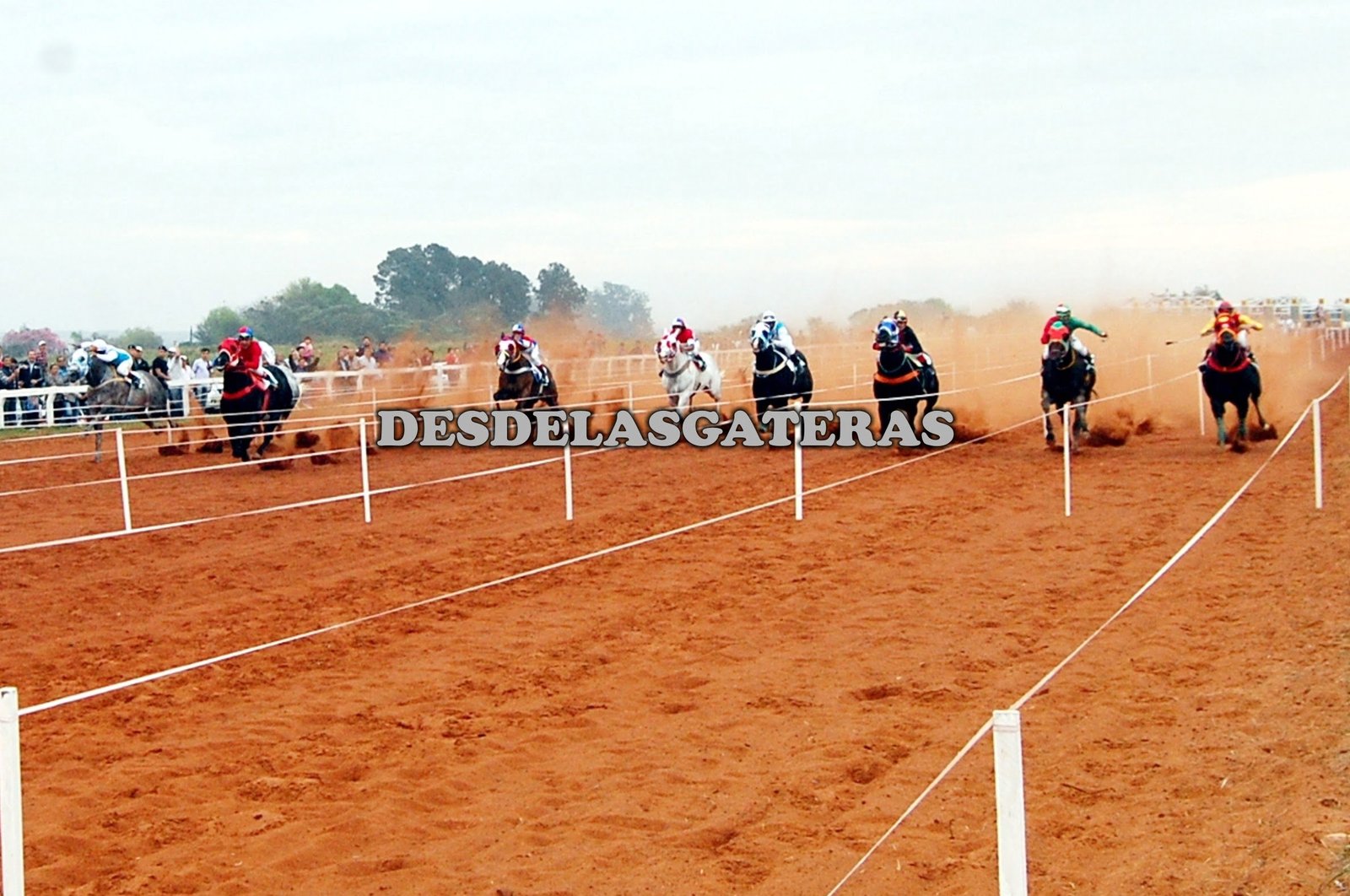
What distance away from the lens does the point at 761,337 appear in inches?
851

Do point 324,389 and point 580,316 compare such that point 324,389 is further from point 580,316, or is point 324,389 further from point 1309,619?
point 1309,619

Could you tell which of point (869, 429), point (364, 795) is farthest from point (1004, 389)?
point (364, 795)

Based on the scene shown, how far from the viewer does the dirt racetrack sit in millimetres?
5648

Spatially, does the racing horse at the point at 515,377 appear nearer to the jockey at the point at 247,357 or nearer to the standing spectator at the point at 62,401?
the jockey at the point at 247,357

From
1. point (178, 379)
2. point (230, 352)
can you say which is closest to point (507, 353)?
point (230, 352)

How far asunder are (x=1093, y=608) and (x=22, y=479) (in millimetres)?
16100

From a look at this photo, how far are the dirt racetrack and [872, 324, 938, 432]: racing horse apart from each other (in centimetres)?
421

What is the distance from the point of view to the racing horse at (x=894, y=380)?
19.8 metres

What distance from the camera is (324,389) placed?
2900cm

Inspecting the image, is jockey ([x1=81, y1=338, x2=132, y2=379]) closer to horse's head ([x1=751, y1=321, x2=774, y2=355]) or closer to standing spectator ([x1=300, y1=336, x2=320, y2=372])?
standing spectator ([x1=300, y1=336, x2=320, y2=372])

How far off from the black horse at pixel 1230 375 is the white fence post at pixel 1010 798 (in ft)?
56.5

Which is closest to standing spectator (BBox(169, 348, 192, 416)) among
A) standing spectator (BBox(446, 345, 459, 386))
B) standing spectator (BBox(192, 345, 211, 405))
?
standing spectator (BBox(192, 345, 211, 405))

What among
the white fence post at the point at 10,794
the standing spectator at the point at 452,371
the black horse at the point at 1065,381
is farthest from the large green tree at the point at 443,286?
the white fence post at the point at 10,794

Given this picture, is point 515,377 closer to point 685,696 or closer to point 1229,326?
point 1229,326
